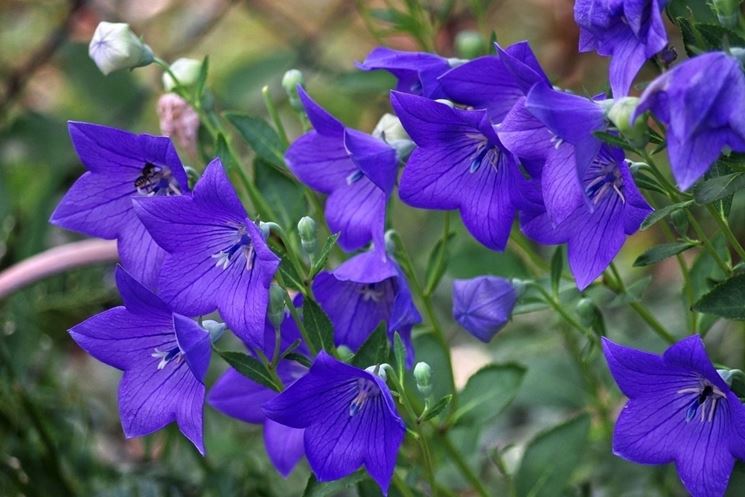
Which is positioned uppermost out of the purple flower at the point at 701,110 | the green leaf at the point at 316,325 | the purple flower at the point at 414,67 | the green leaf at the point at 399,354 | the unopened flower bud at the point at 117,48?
the purple flower at the point at 701,110

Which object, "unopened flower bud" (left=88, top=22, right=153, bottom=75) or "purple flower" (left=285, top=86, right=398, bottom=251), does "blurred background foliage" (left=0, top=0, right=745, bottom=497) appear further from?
"unopened flower bud" (left=88, top=22, right=153, bottom=75)


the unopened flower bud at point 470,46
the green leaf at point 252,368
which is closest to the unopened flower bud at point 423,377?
the green leaf at point 252,368

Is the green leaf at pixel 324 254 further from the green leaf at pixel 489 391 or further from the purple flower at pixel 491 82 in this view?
the green leaf at pixel 489 391

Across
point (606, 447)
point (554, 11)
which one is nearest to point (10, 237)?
point (606, 447)

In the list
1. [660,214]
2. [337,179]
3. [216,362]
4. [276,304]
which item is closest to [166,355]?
[276,304]

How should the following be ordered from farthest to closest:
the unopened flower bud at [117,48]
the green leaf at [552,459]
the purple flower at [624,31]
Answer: the green leaf at [552,459]
the unopened flower bud at [117,48]
the purple flower at [624,31]

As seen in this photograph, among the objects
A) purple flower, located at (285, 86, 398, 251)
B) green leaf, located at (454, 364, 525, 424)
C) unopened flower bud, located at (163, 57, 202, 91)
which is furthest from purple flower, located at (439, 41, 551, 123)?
green leaf, located at (454, 364, 525, 424)
